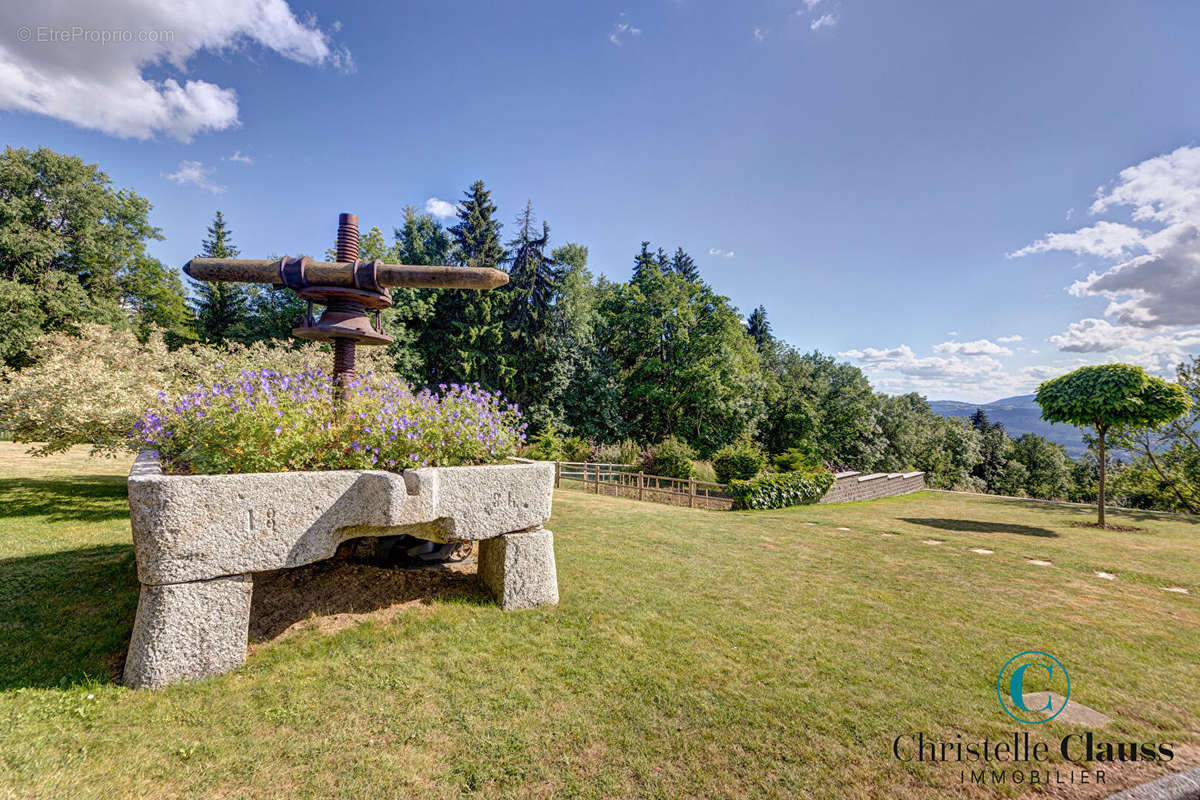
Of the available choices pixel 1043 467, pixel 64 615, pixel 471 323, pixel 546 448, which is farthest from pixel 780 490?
pixel 1043 467

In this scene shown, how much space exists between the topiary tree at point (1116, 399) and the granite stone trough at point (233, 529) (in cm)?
1250

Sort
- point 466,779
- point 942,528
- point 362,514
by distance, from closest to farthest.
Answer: point 466,779, point 362,514, point 942,528

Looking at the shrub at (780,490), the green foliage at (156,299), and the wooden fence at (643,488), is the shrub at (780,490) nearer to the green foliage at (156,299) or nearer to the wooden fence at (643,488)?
the wooden fence at (643,488)

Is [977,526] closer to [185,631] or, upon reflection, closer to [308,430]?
[308,430]

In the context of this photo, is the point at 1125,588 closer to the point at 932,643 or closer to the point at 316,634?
the point at 932,643

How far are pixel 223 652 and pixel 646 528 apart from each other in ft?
17.3

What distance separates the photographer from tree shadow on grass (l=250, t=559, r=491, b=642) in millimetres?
3324

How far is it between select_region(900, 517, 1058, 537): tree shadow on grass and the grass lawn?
3.23 meters

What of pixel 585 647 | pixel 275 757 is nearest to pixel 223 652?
pixel 275 757

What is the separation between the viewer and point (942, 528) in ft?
28.4

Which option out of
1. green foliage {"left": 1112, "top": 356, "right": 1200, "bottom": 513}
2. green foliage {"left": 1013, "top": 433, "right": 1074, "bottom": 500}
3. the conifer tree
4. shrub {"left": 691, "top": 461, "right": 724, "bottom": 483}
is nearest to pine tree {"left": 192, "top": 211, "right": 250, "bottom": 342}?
the conifer tree

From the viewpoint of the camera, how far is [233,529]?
2584mm

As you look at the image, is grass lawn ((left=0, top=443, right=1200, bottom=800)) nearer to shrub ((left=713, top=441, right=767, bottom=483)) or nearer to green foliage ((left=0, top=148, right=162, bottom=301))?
shrub ((left=713, top=441, right=767, bottom=483))

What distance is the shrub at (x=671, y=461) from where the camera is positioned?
17266 millimetres
